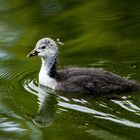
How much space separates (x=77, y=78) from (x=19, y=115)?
4.32 feet

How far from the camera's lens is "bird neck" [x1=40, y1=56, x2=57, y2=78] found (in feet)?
36.6

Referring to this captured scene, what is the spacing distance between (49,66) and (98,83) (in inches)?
42.9

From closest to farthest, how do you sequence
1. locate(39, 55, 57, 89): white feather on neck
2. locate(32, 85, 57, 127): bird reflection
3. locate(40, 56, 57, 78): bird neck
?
locate(32, 85, 57, 127): bird reflection
locate(39, 55, 57, 89): white feather on neck
locate(40, 56, 57, 78): bird neck

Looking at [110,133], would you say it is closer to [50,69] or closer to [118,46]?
[50,69]

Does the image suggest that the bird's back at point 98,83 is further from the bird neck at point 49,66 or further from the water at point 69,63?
the bird neck at point 49,66

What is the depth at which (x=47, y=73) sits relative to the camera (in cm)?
1116

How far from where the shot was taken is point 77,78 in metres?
10.6

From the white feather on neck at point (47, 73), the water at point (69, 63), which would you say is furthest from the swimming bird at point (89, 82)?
the water at point (69, 63)

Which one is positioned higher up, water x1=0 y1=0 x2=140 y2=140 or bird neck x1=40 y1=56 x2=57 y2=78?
bird neck x1=40 y1=56 x2=57 y2=78

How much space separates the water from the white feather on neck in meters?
0.11

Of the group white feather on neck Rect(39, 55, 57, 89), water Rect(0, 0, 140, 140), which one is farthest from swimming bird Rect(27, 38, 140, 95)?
water Rect(0, 0, 140, 140)

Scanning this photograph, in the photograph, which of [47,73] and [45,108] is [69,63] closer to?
[47,73]

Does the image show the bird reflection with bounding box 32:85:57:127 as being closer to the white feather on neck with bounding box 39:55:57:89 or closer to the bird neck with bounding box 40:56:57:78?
Result: the white feather on neck with bounding box 39:55:57:89

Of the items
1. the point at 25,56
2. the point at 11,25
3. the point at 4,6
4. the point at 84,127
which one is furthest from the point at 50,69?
the point at 4,6
